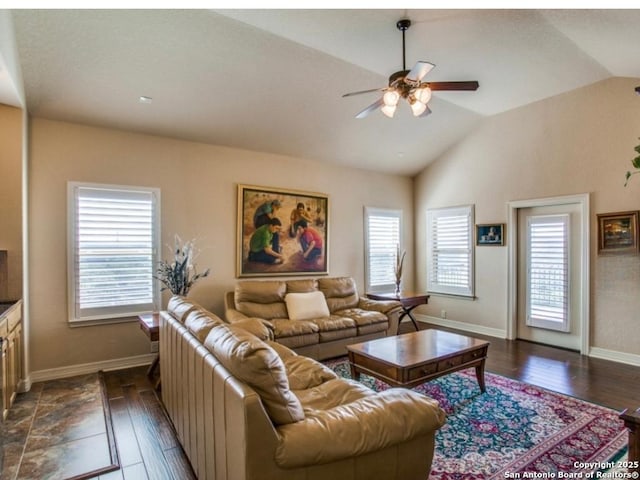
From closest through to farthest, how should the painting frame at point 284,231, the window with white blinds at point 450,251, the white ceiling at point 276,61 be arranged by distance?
1. the white ceiling at point 276,61
2. the painting frame at point 284,231
3. the window with white blinds at point 450,251

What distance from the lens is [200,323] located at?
2256 mm

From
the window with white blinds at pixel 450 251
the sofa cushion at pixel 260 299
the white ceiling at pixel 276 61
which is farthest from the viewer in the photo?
the window with white blinds at pixel 450 251

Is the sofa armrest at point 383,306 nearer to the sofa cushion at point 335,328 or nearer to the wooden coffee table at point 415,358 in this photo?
the sofa cushion at point 335,328

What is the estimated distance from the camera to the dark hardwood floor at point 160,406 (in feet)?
7.83

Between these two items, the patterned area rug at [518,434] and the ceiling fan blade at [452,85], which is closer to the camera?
the patterned area rug at [518,434]

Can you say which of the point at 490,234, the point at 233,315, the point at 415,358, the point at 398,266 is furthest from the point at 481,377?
the point at 398,266

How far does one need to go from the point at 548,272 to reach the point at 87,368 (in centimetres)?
603

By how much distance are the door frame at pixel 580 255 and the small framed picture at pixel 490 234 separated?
0.12 m

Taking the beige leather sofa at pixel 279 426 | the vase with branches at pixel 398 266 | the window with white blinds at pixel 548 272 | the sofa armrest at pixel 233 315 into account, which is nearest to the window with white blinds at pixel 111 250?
the sofa armrest at pixel 233 315

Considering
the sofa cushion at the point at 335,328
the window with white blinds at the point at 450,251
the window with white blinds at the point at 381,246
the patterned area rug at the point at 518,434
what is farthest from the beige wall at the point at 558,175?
the sofa cushion at the point at 335,328

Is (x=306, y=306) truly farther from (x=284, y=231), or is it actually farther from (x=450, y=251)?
(x=450, y=251)

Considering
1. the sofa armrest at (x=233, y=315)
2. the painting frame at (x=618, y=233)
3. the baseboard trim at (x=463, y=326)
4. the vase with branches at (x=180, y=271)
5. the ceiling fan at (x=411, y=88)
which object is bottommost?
the baseboard trim at (x=463, y=326)

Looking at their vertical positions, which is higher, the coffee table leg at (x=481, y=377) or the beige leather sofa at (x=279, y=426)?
the beige leather sofa at (x=279, y=426)

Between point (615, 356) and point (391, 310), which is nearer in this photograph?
point (615, 356)
